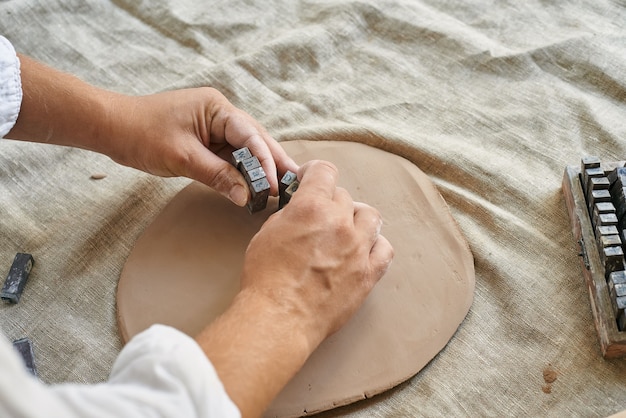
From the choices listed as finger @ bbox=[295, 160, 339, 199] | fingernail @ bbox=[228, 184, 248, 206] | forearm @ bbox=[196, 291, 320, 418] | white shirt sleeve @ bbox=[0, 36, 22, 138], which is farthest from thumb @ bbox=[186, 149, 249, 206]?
white shirt sleeve @ bbox=[0, 36, 22, 138]

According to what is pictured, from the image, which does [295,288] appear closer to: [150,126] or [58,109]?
[150,126]

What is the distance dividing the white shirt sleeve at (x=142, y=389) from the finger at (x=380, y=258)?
45 centimetres

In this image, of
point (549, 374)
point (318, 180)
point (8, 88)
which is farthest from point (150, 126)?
point (549, 374)

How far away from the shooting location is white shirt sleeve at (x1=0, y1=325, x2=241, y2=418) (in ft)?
2.45

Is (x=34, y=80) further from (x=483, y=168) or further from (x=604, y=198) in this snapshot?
(x=604, y=198)

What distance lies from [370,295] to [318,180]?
0.28m

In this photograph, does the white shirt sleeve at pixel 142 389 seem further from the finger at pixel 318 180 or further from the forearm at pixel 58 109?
the forearm at pixel 58 109

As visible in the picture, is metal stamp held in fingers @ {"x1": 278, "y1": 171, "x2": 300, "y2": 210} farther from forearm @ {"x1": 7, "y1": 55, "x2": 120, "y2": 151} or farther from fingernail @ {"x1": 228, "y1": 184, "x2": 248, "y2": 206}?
forearm @ {"x1": 7, "y1": 55, "x2": 120, "y2": 151}

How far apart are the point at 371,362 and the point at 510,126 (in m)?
0.83

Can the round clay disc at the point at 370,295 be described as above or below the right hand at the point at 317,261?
below

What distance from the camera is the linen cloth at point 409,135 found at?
1.32m

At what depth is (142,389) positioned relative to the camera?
0.86 meters

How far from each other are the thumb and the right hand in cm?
15

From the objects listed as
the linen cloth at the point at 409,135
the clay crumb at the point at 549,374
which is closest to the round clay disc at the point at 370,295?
the linen cloth at the point at 409,135
